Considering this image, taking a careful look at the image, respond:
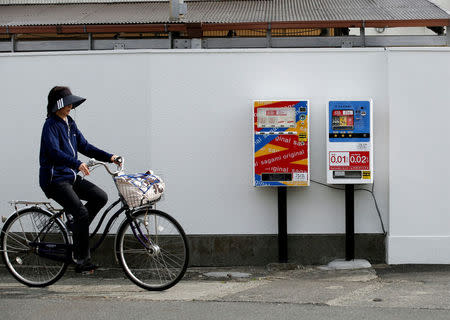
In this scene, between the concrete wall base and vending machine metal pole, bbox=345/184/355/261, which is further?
the concrete wall base

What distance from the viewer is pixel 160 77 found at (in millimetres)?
7633

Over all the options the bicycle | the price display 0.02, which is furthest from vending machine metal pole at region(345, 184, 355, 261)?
the bicycle

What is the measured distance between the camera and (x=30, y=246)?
259 inches

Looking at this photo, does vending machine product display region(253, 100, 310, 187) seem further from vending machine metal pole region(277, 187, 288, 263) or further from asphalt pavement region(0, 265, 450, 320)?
asphalt pavement region(0, 265, 450, 320)

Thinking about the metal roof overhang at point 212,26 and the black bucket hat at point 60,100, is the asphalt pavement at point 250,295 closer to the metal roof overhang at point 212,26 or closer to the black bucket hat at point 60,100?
the black bucket hat at point 60,100

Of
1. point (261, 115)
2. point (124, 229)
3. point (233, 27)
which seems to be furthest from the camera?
point (233, 27)

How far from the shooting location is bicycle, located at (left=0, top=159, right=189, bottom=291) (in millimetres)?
6246

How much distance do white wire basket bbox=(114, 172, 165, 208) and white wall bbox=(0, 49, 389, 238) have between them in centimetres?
139

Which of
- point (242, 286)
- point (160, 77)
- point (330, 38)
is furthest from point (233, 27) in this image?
point (242, 286)

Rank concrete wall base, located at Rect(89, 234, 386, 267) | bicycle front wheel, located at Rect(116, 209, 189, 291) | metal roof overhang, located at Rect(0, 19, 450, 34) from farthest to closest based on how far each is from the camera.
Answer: metal roof overhang, located at Rect(0, 19, 450, 34) < concrete wall base, located at Rect(89, 234, 386, 267) < bicycle front wheel, located at Rect(116, 209, 189, 291)

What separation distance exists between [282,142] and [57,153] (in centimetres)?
233

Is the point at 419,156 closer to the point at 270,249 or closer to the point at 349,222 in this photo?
the point at 349,222

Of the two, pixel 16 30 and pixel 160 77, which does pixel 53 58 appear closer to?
pixel 160 77

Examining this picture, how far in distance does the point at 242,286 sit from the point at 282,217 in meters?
1.12
